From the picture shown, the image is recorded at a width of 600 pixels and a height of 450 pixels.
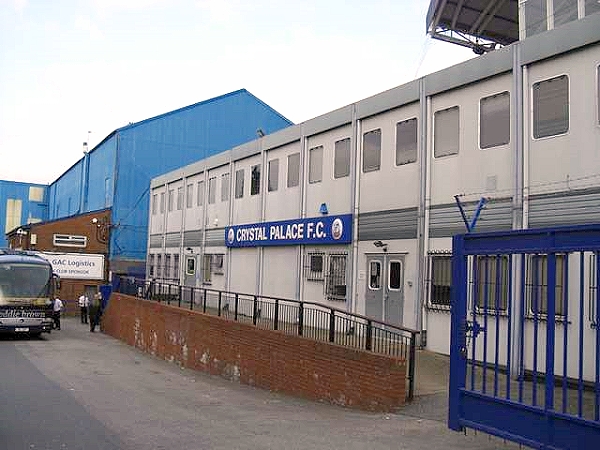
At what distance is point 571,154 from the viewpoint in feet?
40.1

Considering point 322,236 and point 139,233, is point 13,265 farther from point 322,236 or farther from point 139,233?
point 139,233

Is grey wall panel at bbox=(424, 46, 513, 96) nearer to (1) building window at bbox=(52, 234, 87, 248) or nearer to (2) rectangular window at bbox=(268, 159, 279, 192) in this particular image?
(2) rectangular window at bbox=(268, 159, 279, 192)

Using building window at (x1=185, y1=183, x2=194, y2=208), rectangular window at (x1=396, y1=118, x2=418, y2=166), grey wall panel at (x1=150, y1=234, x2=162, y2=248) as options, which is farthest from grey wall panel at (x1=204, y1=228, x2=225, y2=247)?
rectangular window at (x1=396, y1=118, x2=418, y2=166)

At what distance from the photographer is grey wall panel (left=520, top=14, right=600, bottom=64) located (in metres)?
11.8

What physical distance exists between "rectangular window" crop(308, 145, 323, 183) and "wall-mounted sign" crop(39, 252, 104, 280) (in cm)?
→ 2608

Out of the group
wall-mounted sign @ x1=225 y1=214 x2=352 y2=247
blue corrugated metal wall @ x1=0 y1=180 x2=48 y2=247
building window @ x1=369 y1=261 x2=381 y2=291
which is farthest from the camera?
blue corrugated metal wall @ x1=0 y1=180 x2=48 y2=247

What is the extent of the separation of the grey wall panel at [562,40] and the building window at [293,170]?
10.0m

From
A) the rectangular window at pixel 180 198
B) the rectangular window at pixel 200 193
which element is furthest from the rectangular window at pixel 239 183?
the rectangular window at pixel 180 198

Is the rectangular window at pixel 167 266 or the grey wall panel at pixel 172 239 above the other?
the grey wall panel at pixel 172 239

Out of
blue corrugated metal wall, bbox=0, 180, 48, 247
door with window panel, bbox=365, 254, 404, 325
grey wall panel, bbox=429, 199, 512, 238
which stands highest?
blue corrugated metal wall, bbox=0, 180, 48, 247

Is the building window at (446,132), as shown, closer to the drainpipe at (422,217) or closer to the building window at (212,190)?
the drainpipe at (422,217)

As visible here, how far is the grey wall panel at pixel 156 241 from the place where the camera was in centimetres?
3620

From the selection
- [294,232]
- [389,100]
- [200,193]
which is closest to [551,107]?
[389,100]

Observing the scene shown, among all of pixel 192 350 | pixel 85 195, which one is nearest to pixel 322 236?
pixel 192 350
